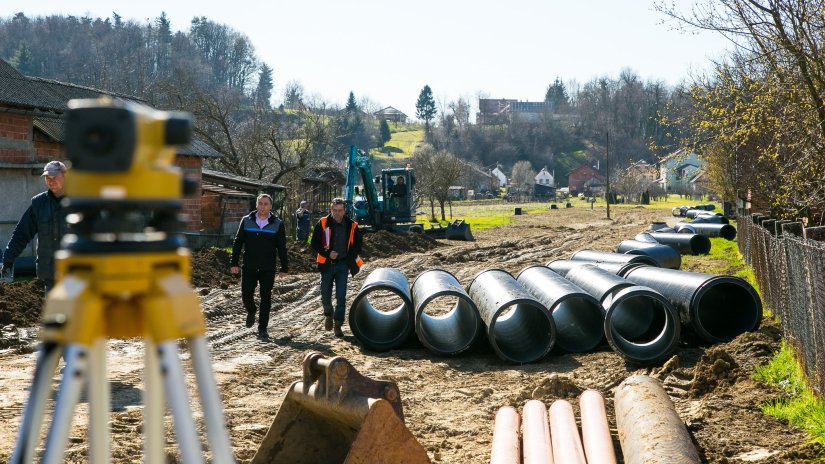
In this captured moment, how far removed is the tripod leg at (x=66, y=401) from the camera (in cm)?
196

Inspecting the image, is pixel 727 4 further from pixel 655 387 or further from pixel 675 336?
pixel 655 387

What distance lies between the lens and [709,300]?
11883mm

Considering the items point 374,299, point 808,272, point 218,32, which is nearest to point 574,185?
point 218,32

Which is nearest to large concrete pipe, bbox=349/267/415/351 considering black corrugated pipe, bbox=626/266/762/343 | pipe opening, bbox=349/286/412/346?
pipe opening, bbox=349/286/412/346

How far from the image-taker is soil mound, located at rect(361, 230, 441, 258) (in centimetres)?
2884

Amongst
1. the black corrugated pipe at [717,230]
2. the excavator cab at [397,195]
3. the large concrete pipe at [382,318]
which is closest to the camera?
the large concrete pipe at [382,318]

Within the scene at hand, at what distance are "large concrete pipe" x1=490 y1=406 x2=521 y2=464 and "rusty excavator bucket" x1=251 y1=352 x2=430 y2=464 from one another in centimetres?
100

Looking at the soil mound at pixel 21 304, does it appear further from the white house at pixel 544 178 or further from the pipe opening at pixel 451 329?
the white house at pixel 544 178

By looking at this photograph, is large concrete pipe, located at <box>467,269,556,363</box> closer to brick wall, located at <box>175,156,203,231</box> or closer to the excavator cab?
brick wall, located at <box>175,156,203,231</box>

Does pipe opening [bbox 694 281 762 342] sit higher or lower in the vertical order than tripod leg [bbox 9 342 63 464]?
lower

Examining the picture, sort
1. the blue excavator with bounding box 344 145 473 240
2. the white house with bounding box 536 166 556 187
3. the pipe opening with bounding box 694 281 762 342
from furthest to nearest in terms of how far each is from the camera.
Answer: the white house with bounding box 536 166 556 187 < the blue excavator with bounding box 344 145 473 240 < the pipe opening with bounding box 694 281 762 342

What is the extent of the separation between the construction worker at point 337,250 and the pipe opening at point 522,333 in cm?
237

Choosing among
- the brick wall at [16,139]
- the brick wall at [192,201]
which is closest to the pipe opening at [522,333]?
the brick wall at [16,139]

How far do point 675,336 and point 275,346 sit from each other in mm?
5286
